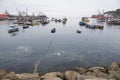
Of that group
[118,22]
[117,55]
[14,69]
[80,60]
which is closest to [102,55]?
[117,55]

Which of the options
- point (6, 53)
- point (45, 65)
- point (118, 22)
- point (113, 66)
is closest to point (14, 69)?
point (45, 65)

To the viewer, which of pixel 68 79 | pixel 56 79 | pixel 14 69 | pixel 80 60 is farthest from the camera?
pixel 80 60

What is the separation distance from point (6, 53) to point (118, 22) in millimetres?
122802

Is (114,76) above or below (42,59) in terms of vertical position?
above

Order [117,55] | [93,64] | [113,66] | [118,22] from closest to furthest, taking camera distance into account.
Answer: [113,66] < [93,64] < [117,55] < [118,22]

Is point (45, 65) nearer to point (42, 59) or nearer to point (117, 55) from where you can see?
point (42, 59)

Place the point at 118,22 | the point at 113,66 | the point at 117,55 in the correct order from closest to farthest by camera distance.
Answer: the point at 113,66
the point at 117,55
the point at 118,22

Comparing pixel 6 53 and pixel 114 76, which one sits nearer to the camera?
pixel 114 76

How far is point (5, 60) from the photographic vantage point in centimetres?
3594

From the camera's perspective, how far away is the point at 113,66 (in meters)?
27.0

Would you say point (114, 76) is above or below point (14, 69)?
above

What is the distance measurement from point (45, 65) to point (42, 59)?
178 inches

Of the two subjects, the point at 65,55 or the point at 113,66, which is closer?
the point at 113,66

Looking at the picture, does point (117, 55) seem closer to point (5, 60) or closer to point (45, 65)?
point (45, 65)
